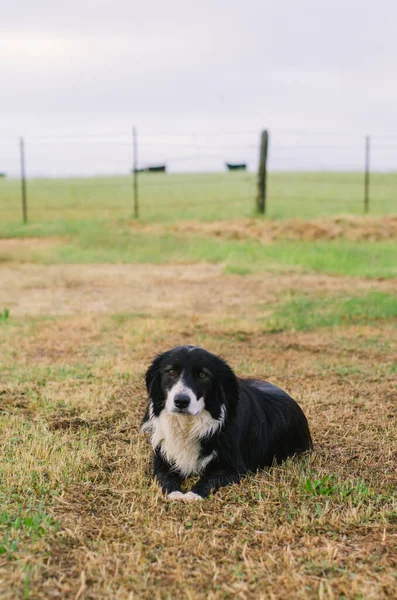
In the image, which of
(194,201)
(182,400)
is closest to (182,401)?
(182,400)

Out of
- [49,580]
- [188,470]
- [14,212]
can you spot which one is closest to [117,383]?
[188,470]

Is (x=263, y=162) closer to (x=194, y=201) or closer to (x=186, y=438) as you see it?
(x=194, y=201)

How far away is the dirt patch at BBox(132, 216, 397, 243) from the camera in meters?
18.3

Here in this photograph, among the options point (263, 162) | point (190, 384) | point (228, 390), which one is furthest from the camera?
point (263, 162)

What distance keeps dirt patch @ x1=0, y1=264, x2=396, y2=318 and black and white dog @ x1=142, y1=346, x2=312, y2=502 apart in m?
4.76

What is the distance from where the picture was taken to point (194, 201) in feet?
100

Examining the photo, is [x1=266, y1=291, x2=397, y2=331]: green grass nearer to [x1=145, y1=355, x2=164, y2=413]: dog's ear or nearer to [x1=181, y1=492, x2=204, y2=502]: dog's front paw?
[x1=145, y1=355, x2=164, y2=413]: dog's ear

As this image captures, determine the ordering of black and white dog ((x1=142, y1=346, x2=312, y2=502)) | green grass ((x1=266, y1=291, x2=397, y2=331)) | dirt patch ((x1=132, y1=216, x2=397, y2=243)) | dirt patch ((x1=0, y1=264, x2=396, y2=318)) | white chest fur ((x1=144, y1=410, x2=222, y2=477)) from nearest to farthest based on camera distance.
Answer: black and white dog ((x1=142, y1=346, x2=312, y2=502)), white chest fur ((x1=144, y1=410, x2=222, y2=477)), green grass ((x1=266, y1=291, x2=397, y2=331)), dirt patch ((x1=0, y1=264, x2=396, y2=318)), dirt patch ((x1=132, y1=216, x2=397, y2=243))

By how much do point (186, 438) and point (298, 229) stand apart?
14.6 m

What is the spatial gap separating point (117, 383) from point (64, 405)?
81 centimetres

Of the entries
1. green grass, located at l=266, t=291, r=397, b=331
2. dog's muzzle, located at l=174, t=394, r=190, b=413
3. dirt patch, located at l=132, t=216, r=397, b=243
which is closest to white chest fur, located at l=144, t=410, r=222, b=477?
dog's muzzle, located at l=174, t=394, r=190, b=413

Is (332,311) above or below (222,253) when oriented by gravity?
below

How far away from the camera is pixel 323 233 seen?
18359 millimetres

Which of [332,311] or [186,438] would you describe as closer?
[186,438]
